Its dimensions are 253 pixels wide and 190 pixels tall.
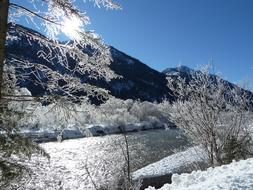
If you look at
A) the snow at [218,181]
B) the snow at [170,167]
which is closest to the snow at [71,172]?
the snow at [170,167]

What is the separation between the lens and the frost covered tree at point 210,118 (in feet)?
63.5

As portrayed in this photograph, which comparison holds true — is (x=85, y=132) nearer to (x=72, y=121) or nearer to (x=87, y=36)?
(x=72, y=121)

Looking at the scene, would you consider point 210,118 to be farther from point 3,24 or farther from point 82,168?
point 82,168

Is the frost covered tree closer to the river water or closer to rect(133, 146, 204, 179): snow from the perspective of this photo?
the river water

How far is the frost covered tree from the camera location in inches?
762

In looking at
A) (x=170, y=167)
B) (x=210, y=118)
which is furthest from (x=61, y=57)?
(x=170, y=167)

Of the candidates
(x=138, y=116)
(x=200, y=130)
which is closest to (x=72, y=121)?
(x=200, y=130)

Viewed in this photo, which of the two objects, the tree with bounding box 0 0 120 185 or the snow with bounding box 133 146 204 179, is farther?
the snow with bounding box 133 146 204 179

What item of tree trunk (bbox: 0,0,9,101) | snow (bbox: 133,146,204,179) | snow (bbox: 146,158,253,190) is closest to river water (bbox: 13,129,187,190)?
snow (bbox: 133,146,204,179)

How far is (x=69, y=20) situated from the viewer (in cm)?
855

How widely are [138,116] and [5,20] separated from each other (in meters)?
141

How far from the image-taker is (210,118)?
762 inches

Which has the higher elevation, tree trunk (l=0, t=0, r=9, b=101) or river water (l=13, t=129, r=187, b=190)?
tree trunk (l=0, t=0, r=9, b=101)

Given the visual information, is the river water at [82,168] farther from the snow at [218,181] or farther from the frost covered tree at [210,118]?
the snow at [218,181]
